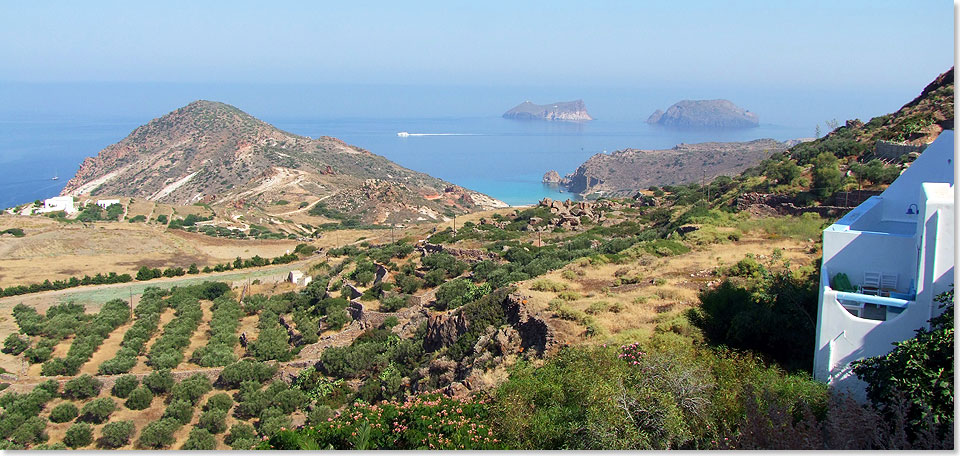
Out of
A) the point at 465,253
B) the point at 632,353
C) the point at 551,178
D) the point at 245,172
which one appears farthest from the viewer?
the point at 551,178

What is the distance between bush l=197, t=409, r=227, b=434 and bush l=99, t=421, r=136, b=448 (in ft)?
3.53

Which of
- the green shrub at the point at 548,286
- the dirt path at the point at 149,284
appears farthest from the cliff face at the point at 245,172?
the green shrub at the point at 548,286

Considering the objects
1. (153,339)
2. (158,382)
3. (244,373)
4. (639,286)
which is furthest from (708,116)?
(158,382)

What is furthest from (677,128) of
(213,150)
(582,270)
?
(582,270)

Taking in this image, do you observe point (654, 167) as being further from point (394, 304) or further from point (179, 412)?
point (179, 412)

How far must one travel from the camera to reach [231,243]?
3262 cm

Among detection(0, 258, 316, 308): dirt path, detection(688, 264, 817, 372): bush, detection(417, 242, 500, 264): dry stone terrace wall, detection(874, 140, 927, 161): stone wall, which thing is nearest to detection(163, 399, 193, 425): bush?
detection(688, 264, 817, 372): bush

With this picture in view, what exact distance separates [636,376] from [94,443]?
360 inches

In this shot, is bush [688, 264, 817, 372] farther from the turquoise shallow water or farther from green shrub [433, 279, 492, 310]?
the turquoise shallow water

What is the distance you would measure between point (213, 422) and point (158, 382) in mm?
2203

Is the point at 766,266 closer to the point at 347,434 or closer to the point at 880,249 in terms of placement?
the point at 880,249

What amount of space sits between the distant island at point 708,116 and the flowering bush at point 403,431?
172m

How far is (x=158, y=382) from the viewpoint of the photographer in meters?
12.5

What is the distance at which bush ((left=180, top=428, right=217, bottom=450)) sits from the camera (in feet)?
33.4
